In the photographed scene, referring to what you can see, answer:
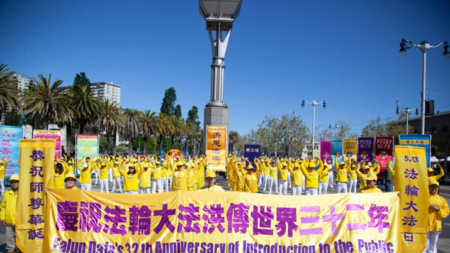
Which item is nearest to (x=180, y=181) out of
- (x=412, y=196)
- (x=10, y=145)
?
(x=412, y=196)

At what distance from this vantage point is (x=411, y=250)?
6.01 m

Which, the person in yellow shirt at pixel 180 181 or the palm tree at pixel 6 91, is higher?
the palm tree at pixel 6 91

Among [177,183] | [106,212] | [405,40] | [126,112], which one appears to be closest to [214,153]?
[177,183]

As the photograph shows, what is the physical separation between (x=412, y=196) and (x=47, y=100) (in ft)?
103

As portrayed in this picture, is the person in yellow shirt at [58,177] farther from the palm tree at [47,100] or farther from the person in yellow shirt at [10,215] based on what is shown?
the palm tree at [47,100]

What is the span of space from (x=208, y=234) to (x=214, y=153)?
16.6 meters

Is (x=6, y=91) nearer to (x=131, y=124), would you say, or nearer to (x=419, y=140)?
(x=131, y=124)

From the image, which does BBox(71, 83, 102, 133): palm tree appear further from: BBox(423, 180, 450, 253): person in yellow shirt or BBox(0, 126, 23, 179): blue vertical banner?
BBox(423, 180, 450, 253): person in yellow shirt

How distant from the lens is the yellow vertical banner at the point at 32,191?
586 centimetres

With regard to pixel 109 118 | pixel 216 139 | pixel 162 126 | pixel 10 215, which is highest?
pixel 109 118

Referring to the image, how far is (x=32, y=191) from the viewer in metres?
6.01

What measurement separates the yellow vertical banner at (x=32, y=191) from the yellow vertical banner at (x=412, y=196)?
23.9 ft

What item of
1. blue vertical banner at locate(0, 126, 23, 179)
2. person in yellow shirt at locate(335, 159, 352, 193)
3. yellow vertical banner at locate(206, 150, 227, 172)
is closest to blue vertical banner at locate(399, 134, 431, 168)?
person in yellow shirt at locate(335, 159, 352, 193)

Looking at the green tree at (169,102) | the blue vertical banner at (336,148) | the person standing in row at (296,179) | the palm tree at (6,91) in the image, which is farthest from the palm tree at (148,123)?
the green tree at (169,102)
